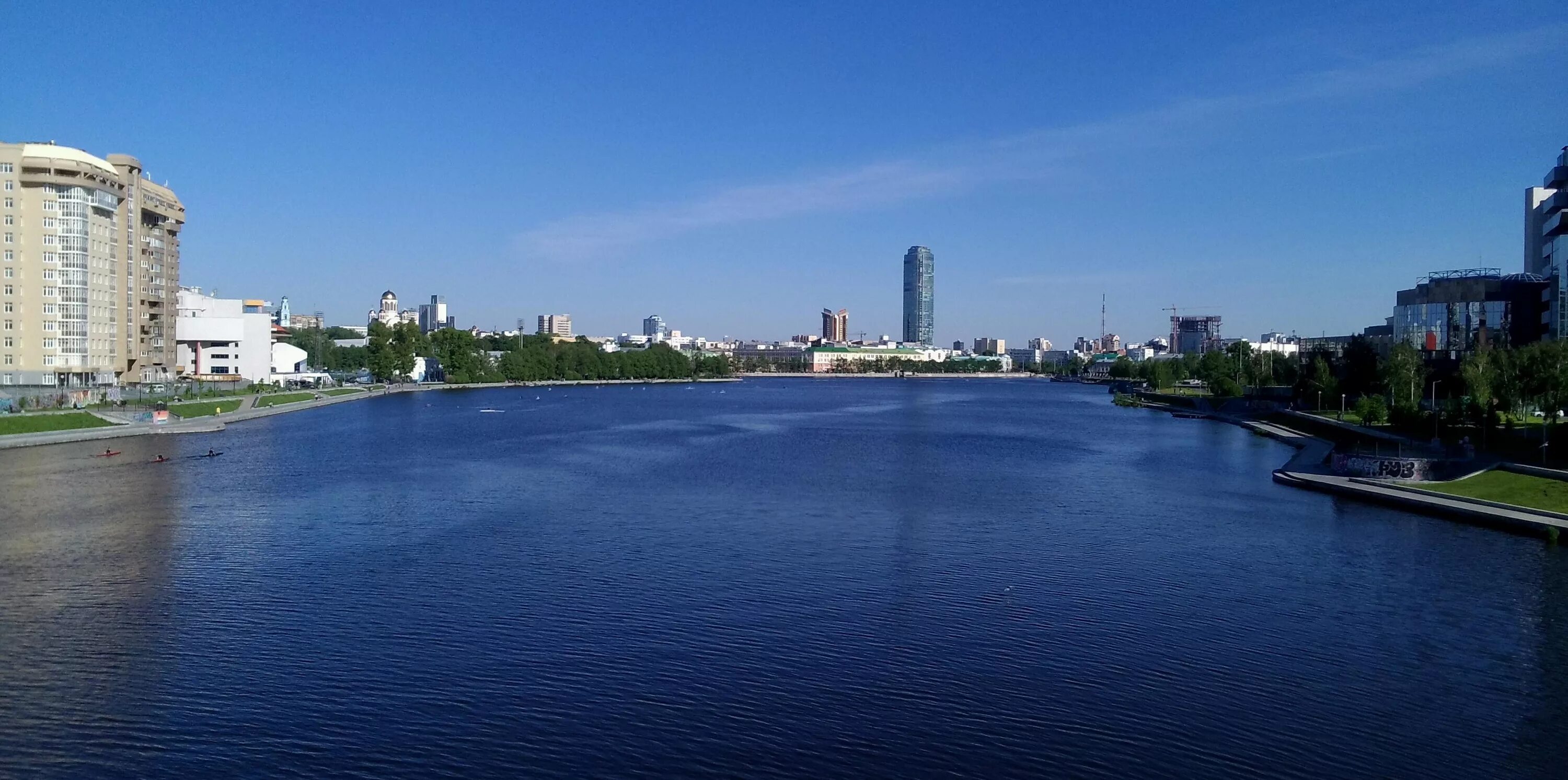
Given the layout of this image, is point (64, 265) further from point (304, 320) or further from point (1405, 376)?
point (304, 320)

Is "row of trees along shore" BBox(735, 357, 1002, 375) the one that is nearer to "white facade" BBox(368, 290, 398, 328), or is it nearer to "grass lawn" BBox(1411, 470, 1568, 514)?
"white facade" BBox(368, 290, 398, 328)

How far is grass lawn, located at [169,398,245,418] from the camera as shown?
35.7 meters

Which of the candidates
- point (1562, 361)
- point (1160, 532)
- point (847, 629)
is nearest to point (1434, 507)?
point (1160, 532)

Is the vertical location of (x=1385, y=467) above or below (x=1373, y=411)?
below

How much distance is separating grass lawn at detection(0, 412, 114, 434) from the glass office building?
138ft

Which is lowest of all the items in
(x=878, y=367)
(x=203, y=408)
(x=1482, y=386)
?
(x=203, y=408)

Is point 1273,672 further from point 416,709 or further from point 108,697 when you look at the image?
point 108,697

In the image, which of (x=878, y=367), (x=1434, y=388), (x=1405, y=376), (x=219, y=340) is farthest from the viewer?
(x=878, y=367)

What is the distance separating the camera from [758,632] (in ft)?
33.4

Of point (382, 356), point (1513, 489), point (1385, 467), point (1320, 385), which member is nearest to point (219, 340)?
point (382, 356)

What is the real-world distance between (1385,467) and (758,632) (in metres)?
15.6

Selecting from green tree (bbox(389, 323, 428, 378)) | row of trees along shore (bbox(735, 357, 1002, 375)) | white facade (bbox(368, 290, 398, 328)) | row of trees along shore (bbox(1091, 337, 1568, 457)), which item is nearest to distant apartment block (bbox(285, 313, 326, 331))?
white facade (bbox(368, 290, 398, 328))

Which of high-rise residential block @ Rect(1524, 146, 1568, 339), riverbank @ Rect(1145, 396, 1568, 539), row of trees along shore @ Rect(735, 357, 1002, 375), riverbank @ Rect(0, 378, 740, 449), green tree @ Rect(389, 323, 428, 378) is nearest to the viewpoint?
riverbank @ Rect(1145, 396, 1568, 539)

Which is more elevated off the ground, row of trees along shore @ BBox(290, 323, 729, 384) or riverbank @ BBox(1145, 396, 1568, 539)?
row of trees along shore @ BBox(290, 323, 729, 384)
